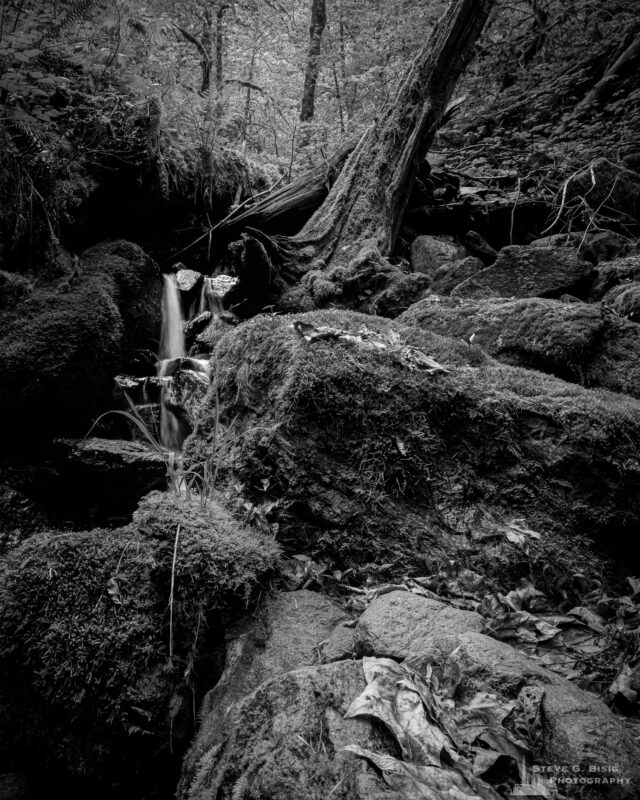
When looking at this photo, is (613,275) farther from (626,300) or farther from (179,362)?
(179,362)

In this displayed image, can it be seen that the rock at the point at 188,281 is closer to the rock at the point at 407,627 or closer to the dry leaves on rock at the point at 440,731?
the rock at the point at 407,627

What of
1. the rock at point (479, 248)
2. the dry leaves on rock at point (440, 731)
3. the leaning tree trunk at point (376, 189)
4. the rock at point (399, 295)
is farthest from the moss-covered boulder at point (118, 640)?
the rock at point (479, 248)

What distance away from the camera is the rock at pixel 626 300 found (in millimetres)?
5031

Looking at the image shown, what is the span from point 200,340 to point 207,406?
374 centimetres

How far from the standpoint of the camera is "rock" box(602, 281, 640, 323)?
16.5 ft

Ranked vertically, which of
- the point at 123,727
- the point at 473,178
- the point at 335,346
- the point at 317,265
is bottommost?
the point at 123,727

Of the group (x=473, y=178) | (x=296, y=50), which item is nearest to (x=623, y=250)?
(x=473, y=178)

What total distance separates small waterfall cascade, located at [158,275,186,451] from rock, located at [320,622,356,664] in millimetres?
4180

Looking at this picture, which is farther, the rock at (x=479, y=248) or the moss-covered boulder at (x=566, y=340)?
the rock at (x=479, y=248)

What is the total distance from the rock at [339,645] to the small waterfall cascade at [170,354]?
4.18m

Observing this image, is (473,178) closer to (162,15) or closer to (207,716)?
(162,15)

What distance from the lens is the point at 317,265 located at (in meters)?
7.52

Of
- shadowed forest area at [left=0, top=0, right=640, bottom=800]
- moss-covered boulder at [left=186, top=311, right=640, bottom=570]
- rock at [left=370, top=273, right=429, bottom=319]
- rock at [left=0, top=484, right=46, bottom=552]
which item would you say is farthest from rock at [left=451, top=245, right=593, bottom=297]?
rock at [left=0, top=484, right=46, bottom=552]

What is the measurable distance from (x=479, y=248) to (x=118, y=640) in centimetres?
822
